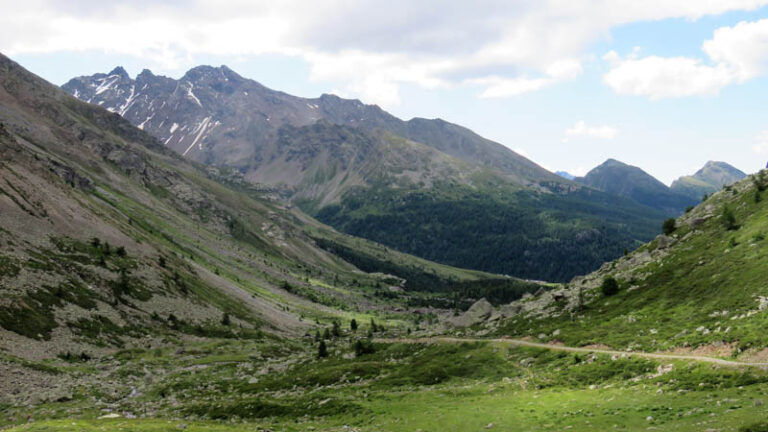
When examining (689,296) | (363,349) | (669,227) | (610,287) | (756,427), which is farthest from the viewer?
(363,349)

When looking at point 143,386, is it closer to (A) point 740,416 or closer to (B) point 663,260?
(A) point 740,416

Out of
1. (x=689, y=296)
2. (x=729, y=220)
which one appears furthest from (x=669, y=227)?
(x=689, y=296)

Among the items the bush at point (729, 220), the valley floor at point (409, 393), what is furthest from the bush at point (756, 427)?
the bush at point (729, 220)

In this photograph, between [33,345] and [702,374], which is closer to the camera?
[702,374]

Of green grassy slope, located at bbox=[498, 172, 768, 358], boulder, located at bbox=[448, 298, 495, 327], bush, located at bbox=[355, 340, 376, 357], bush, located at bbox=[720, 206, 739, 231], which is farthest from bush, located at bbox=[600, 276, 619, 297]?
bush, located at bbox=[355, 340, 376, 357]

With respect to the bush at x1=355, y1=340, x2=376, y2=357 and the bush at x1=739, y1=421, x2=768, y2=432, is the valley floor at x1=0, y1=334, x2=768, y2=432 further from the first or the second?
the bush at x1=355, y1=340, x2=376, y2=357

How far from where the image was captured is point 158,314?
10394 centimetres

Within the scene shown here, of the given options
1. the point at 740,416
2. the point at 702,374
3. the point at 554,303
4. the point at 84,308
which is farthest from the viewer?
the point at 84,308

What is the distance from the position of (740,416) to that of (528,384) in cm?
2163

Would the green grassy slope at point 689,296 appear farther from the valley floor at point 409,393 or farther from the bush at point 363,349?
the bush at point 363,349

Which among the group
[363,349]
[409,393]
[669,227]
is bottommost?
[363,349]

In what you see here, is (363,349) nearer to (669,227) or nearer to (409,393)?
(409,393)

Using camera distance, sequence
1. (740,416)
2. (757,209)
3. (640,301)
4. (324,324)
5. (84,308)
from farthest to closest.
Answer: (324,324), (84,308), (757,209), (640,301), (740,416)

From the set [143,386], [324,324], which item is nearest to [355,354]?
[143,386]
